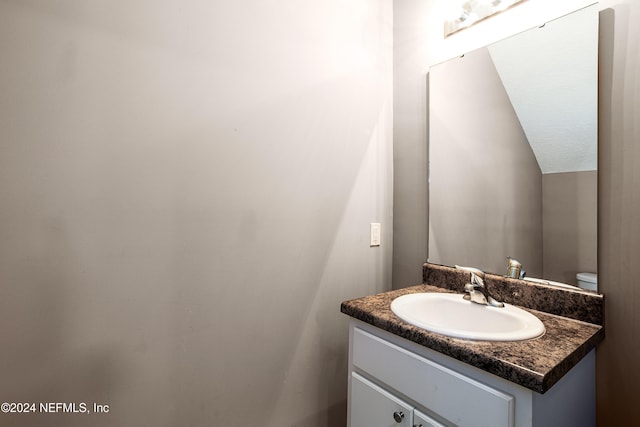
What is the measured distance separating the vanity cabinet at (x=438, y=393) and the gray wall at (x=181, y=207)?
1.22 ft

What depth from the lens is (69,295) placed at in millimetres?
839

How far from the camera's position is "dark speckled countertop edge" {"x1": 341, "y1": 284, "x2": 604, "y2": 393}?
2.12ft

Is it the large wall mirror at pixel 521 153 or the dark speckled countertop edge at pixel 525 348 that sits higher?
the large wall mirror at pixel 521 153

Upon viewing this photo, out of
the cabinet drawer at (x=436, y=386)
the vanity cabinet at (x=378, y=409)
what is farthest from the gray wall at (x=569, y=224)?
the vanity cabinet at (x=378, y=409)

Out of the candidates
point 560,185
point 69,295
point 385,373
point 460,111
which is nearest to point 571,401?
point 385,373

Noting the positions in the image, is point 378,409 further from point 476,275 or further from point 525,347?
point 476,275

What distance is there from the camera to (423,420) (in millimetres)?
826

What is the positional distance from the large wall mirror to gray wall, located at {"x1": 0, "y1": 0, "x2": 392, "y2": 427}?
0.44 metres

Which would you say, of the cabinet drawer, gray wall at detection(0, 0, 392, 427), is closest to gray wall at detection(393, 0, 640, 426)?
the cabinet drawer

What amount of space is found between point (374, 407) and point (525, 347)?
52 centimetres

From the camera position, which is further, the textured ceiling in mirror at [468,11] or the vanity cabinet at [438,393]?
the textured ceiling in mirror at [468,11]

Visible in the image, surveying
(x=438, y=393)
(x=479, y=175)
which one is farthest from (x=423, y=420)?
(x=479, y=175)

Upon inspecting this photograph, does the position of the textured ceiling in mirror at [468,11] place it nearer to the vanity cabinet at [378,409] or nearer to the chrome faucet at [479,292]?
the chrome faucet at [479,292]

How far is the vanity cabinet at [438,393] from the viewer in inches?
27.0
